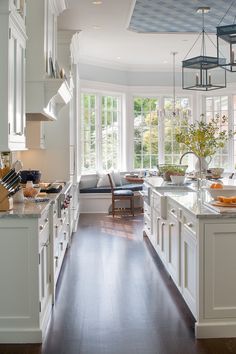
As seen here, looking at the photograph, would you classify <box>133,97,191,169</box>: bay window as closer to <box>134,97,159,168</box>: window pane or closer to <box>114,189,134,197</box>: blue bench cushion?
<box>134,97,159,168</box>: window pane

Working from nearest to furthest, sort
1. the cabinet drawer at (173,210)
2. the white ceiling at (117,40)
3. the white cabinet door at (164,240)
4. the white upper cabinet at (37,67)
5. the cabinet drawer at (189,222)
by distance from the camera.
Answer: the cabinet drawer at (189,222) → the cabinet drawer at (173,210) → the white upper cabinet at (37,67) → the white cabinet door at (164,240) → the white ceiling at (117,40)

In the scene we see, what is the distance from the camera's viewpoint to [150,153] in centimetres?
1091

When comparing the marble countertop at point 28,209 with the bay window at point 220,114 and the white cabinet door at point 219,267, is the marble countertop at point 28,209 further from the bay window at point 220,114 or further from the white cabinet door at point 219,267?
the bay window at point 220,114

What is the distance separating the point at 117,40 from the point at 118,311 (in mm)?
5656

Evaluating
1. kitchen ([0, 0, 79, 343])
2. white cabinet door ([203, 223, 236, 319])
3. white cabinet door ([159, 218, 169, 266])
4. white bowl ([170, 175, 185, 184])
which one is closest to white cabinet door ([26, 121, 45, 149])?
kitchen ([0, 0, 79, 343])

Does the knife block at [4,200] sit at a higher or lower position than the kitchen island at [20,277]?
higher

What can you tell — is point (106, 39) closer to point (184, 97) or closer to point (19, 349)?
point (184, 97)

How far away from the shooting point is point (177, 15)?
6879 mm

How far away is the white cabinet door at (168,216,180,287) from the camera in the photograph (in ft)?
13.3

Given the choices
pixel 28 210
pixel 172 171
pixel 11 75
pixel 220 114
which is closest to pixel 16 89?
pixel 11 75

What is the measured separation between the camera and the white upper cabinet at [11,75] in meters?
3.28

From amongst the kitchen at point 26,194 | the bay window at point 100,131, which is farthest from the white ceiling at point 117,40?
the kitchen at point 26,194

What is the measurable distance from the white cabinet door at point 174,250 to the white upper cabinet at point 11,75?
154 centimetres

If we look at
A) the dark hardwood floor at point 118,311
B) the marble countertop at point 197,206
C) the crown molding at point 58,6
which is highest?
the crown molding at point 58,6
